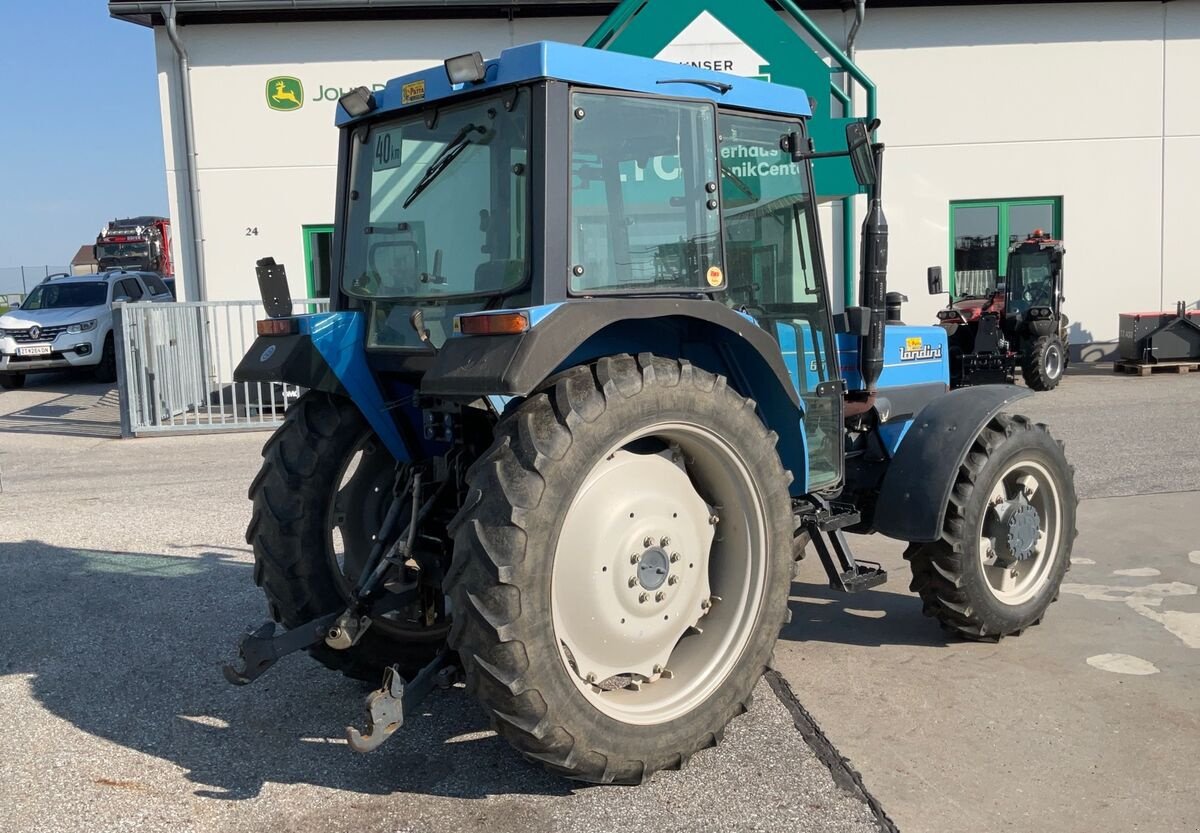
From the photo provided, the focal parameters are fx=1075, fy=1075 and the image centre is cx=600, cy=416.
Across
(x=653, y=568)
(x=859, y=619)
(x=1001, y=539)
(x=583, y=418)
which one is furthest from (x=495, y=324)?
(x=859, y=619)

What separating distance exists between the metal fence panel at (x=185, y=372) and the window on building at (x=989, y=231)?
9.35 metres

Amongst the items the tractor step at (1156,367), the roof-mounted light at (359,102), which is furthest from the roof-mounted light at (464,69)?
the tractor step at (1156,367)

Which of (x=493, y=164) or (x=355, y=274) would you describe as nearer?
(x=493, y=164)

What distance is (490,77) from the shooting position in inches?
143

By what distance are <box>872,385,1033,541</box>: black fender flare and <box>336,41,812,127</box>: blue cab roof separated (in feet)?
4.99

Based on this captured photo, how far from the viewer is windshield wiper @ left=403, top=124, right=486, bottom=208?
150 inches

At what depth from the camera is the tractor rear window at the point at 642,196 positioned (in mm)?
3686

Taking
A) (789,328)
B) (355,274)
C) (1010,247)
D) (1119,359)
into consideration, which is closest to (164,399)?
(355,274)

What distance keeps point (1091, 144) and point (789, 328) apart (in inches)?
539

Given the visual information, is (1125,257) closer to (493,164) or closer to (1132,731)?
(1132,731)

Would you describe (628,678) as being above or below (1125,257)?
below

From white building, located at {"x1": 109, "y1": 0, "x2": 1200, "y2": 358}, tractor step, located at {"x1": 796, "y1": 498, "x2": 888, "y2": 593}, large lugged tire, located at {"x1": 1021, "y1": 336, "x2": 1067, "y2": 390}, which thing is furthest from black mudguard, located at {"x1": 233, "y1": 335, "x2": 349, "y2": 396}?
large lugged tire, located at {"x1": 1021, "y1": 336, "x2": 1067, "y2": 390}

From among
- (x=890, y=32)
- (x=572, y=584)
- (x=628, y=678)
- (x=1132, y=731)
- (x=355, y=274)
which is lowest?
(x=1132, y=731)

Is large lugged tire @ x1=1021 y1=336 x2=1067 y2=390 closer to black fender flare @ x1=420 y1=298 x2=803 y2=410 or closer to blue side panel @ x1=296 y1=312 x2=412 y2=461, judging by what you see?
black fender flare @ x1=420 y1=298 x2=803 y2=410
